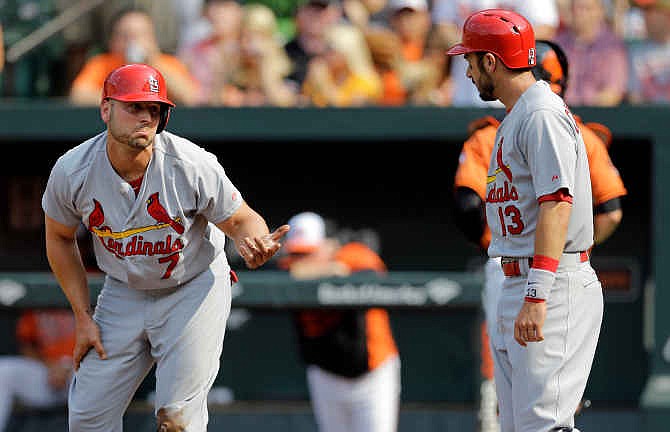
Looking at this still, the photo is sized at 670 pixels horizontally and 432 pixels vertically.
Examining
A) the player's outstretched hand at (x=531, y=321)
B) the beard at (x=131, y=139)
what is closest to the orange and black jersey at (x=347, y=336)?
the beard at (x=131, y=139)

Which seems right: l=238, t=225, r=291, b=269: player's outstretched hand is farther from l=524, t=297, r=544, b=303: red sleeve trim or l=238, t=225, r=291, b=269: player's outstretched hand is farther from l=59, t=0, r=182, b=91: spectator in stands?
l=59, t=0, r=182, b=91: spectator in stands

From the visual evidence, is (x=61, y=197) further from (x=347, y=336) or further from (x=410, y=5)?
(x=410, y=5)

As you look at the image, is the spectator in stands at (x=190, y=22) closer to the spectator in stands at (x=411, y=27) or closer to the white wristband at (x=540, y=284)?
the spectator in stands at (x=411, y=27)

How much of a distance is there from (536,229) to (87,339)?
162 cm

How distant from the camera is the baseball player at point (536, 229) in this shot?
3559 millimetres

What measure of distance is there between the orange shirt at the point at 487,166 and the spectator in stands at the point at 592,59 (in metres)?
2.34

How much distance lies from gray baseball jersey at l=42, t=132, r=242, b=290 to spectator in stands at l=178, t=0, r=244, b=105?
9.99 feet

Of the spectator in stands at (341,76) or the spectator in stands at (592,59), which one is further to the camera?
the spectator in stands at (341,76)

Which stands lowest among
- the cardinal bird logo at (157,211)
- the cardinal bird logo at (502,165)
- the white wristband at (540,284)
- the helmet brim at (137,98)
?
the white wristband at (540,284)

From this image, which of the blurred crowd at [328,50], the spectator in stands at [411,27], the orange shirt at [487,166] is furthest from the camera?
the spectator in stands at [411,27]

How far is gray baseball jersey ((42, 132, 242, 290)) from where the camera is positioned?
→ 3977 mm

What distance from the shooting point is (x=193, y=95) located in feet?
23.4

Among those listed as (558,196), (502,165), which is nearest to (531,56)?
(502,165)

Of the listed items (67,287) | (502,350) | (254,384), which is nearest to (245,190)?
(254,384)
